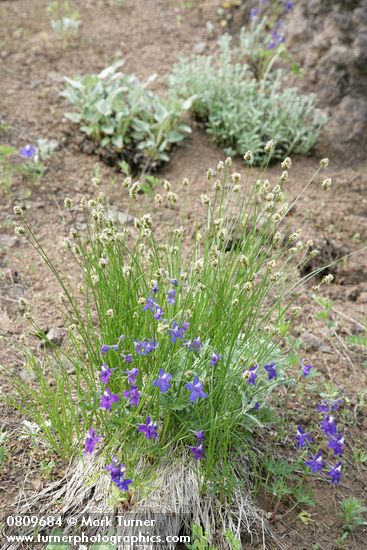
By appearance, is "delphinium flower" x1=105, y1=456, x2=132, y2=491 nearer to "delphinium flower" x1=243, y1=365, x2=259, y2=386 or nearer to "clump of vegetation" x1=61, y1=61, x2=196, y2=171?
"delphinium flower" x1=243, y1=365, x2=259, y2=386

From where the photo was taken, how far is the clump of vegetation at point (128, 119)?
436cm

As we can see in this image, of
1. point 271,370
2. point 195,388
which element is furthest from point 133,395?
point 271,370

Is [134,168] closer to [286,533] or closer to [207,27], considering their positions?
[207,27]

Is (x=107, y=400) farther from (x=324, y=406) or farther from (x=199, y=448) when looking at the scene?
(x=324, y=406)

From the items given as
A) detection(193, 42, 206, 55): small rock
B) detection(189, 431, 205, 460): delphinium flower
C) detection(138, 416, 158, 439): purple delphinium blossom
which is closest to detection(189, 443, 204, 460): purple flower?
detection(189, 431, 205, 460): delphinium flower

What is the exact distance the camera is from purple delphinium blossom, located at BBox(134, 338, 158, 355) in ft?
7.18

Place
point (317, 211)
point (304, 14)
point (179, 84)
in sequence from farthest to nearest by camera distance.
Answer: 1. point (304, 14)
2. point (179, 84)
3. point (317, 211)

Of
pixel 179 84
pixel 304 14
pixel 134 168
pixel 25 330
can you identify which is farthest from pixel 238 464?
pixel 304 14

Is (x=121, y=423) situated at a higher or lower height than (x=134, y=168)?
higher

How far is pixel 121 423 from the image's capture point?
2305mm

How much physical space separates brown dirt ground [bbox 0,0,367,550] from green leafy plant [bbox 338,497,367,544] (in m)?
0.04

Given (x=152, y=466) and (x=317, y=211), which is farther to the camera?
(x=317, y=211)

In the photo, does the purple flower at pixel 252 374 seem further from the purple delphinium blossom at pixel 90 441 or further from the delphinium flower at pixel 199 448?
the purple delphinium blossom at pixel 90 441

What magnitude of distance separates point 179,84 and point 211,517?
346 centimetres
